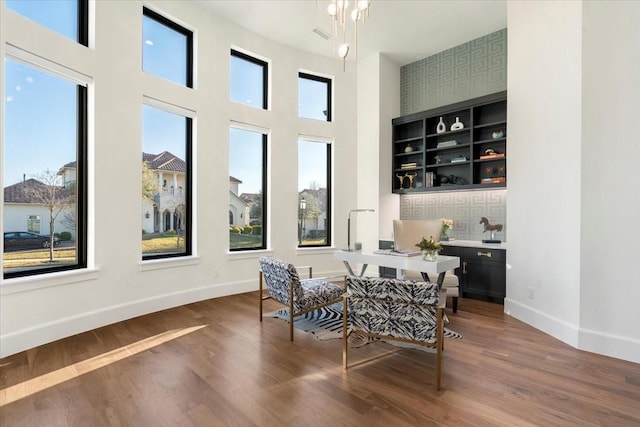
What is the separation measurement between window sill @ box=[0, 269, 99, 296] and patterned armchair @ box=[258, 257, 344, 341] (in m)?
1.83

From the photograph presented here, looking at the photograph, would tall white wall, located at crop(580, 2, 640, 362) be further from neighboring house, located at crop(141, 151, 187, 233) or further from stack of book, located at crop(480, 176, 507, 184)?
neighboring house, located at crop(141, 151, 187, 233)

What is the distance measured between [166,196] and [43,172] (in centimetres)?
141

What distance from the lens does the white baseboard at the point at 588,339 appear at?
9.71 ft

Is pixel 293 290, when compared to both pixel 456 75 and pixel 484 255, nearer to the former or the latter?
pixel 484 255

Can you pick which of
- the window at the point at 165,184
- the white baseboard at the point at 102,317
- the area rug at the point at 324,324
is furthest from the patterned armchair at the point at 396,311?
the window at the point at 165,184

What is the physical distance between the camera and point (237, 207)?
5.42 m

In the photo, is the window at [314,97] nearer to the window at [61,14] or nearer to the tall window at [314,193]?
the tall window at [314,193]

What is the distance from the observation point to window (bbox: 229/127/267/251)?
17.7ft

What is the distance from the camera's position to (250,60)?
5562 millimetres

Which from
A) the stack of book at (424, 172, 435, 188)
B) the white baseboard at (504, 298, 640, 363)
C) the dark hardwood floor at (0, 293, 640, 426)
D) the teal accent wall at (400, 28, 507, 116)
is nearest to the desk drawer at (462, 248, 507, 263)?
the white baseboard at (504, 298, 640, 363)

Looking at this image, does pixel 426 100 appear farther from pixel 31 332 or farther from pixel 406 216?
pixel 31 332

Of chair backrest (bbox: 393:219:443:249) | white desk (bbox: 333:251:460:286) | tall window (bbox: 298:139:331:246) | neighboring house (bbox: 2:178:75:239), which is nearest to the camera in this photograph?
neighboring house (bbox: 2:178:75:239)

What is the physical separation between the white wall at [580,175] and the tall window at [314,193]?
333cm

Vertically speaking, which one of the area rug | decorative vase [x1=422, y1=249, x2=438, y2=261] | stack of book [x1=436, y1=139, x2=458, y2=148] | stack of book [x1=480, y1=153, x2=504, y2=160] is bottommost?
the area rug
